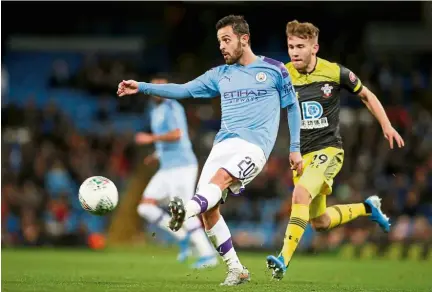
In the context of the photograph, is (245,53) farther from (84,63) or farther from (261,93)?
(84,63)

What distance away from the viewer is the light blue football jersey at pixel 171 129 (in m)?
13.5

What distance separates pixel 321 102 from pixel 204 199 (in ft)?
7.30

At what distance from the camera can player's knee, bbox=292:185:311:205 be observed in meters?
8.98

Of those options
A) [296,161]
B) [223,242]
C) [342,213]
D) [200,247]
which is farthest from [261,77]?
[200,247]

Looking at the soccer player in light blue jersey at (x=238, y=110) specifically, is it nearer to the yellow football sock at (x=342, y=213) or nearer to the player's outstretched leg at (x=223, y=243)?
the player's outstretched leg at (x=223, y=243)

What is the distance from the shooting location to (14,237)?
1933 cm

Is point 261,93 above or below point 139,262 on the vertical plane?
above

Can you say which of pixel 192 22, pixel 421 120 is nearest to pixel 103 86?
pixel 192 22

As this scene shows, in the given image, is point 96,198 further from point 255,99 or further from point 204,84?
point 255,99

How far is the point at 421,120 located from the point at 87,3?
378 inches

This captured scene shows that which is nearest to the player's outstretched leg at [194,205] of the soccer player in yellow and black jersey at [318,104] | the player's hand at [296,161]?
Answer: the player's hand at [296,161]

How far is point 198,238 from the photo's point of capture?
12.8 m

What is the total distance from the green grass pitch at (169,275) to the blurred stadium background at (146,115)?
3289 millimetres

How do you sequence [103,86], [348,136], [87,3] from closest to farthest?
[348,136] → [103,86] → [87,3]
